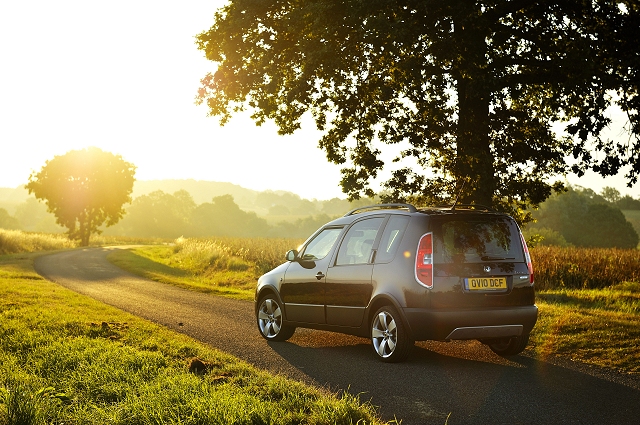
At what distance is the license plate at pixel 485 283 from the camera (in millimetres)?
7582

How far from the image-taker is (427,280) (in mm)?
7523

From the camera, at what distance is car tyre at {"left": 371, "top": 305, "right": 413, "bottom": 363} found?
7707 mm

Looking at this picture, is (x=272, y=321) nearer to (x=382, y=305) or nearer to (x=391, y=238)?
(x=382, y=305)

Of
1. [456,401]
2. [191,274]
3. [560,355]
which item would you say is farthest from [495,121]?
[191,274]

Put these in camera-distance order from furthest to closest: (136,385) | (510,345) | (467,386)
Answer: (510,345) < (467,386) < (136,385)

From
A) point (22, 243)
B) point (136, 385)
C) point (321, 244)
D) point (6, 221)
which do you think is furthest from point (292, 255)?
point (6, 221)

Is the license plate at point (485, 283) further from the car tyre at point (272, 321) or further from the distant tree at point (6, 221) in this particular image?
the distant tree at point (6, 221)

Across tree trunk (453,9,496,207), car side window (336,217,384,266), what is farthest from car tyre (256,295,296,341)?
tree trunk (453,9,496,207)

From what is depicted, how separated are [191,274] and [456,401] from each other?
2416 centimetres

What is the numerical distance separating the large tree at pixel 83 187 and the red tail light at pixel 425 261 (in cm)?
6873

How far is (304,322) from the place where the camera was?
9.39 m

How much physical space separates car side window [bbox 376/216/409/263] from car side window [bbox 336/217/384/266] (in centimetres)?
20

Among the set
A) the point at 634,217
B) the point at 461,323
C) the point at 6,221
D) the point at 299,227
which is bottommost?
the point at 461,323

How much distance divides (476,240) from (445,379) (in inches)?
71.2
